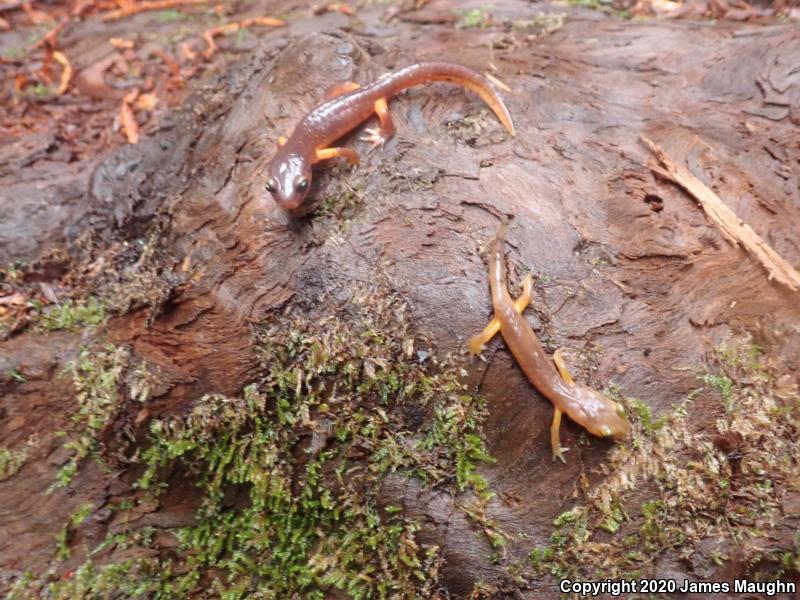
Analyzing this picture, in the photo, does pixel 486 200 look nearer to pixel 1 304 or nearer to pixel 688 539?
pixel 688 539

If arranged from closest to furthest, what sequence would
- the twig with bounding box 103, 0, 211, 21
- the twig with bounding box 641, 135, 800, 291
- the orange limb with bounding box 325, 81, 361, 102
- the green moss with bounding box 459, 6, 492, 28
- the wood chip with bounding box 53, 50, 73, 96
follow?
the twig with bounding box 641, 135, 800, 291 → the orange limb with bounding box 325, 81, 361, 102 → the green moss with bounding box 459, 6, 492, 28 → the wood chip with bounding box 53, 50, 73, 96 → the twig with bounding box 103, 0, 211, 21

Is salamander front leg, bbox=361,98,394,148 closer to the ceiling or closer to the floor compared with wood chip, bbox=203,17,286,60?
closer to the floor

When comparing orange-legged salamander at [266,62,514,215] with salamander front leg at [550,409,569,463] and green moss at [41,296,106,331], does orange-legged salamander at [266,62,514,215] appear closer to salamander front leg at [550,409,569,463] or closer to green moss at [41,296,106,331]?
green moss at [41,296,106,331]

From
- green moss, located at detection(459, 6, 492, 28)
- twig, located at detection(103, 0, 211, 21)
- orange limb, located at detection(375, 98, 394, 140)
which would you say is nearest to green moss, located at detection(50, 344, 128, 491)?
orange limb, located at detection(375, 98, 394, 140)

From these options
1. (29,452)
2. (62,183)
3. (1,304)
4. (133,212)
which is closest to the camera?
(29,452)

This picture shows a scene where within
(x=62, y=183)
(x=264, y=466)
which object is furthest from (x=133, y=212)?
(x=264, y=466)

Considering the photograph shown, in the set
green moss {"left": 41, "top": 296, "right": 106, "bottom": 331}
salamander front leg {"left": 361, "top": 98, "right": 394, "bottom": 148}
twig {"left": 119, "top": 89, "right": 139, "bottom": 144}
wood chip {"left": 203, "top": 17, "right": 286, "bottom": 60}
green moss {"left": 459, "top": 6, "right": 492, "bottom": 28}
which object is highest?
green moss {"left": 459, "top": 6, "right": 492, "bottom": 28}

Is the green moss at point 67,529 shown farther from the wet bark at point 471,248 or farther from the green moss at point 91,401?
the green moss at point 91,401

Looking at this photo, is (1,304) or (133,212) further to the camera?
(133,212)
